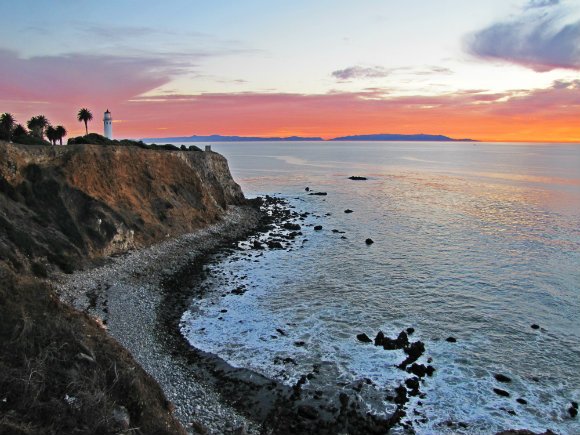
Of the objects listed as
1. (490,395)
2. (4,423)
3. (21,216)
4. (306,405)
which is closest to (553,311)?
(490,395)

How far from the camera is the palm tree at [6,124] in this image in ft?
151

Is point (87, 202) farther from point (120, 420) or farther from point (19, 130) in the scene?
point (120, 420)

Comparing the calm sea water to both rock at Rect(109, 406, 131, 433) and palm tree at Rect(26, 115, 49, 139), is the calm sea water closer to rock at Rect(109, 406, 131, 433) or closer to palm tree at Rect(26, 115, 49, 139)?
rock at Rect(109, 406, 131, 433)

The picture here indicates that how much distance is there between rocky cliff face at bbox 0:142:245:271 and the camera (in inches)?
1191

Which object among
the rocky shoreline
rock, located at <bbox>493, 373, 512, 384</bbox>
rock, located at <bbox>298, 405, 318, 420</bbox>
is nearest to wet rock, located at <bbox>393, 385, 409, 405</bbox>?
rock, located at <bbox>298, 405, 318, 420</bbox>

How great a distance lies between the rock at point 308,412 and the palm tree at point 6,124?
45400 millimetres

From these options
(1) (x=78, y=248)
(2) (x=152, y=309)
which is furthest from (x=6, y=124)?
(2) (x=152, y=309)

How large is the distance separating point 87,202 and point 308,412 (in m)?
28.6

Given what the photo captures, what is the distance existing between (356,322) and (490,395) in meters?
9.02

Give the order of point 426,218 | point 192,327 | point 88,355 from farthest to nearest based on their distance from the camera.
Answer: point 426,218 → point 192,327 → point 88,355

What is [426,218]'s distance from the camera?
60.4m

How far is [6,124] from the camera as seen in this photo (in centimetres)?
4825

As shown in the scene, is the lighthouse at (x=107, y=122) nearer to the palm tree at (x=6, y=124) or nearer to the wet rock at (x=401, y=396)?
the palm tree at (x=6, y=124)

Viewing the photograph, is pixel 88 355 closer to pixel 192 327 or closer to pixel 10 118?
pixel 192 327
